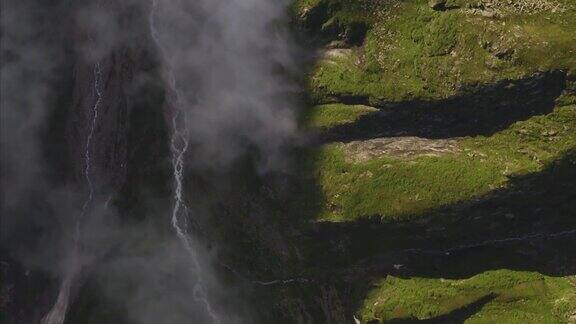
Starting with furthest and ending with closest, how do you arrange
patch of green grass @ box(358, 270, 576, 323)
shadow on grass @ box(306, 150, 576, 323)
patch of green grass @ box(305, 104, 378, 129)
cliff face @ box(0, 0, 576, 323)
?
patch of green grass @ box(305, 104, 378, 129) → patch of green grass @ box(358, 270, 576, 323) → shadow on grass @ box(306, 150, 576, 323) → cliff face @ box(0, 0, 576, 323)

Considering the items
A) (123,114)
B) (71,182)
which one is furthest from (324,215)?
(71,182)

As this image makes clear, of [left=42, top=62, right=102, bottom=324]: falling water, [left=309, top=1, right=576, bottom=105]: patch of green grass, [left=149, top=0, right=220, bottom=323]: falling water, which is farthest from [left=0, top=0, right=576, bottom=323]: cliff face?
[left=149, top=0, right=220, bottom=323]: falling water

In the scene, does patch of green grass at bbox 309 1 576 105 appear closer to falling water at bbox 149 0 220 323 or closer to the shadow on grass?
the shadow on grass

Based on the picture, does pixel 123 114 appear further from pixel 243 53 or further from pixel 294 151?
pixel 294 151

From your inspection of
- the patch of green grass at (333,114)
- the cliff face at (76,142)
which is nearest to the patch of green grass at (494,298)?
the patch of green grass at (333,114)

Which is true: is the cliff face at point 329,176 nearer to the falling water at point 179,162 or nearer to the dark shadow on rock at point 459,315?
the dark shadow on rock at point 459,315

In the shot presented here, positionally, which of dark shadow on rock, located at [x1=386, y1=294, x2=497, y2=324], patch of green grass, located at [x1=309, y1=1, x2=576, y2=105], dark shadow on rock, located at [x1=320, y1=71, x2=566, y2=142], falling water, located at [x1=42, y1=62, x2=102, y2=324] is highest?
patch of green grass, located at [x1=309, y1=1, x2=576, y2=105]
